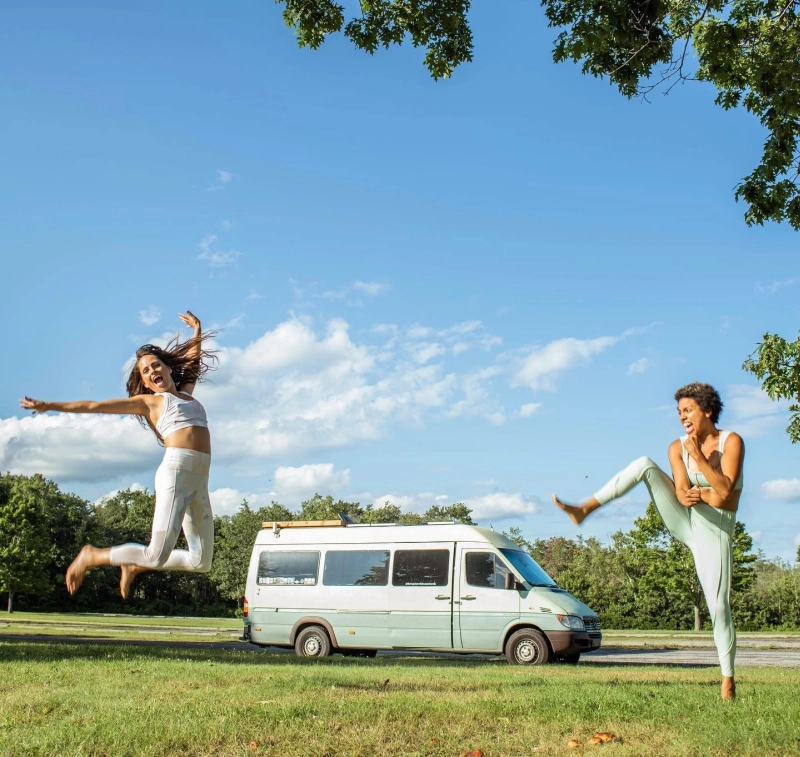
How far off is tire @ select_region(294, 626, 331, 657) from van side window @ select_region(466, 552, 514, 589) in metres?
3.61

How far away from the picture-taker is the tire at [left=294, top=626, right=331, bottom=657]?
18641mm

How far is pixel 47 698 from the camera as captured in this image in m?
7.39

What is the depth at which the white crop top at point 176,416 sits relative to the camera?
561 cm

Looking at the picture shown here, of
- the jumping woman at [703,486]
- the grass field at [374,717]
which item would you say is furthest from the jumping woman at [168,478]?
the jumping woman at [703,486]

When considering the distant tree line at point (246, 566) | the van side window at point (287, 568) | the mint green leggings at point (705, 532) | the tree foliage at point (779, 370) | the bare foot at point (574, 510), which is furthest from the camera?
the distant tree line at point (246, 566)

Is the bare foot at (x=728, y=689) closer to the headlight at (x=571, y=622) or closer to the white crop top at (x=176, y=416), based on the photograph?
the white crop top at (x=176, y=416)

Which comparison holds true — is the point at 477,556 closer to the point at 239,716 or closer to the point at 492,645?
the point at 492,645

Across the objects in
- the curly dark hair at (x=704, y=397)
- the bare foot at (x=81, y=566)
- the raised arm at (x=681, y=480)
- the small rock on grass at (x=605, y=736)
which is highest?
the curly dark hair at (x=704, y=397)

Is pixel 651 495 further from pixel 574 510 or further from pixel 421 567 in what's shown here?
pixel 421 567

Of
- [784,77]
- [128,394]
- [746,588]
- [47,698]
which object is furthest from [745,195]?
[746,588]

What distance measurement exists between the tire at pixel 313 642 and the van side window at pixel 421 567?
78.6 inches

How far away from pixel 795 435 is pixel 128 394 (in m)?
11.7

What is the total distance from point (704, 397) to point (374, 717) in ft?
11.3

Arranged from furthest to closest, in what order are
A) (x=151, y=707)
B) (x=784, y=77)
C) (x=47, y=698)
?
(x=784, y=77)
(x=47, y=698)
(x=151, y=707)
